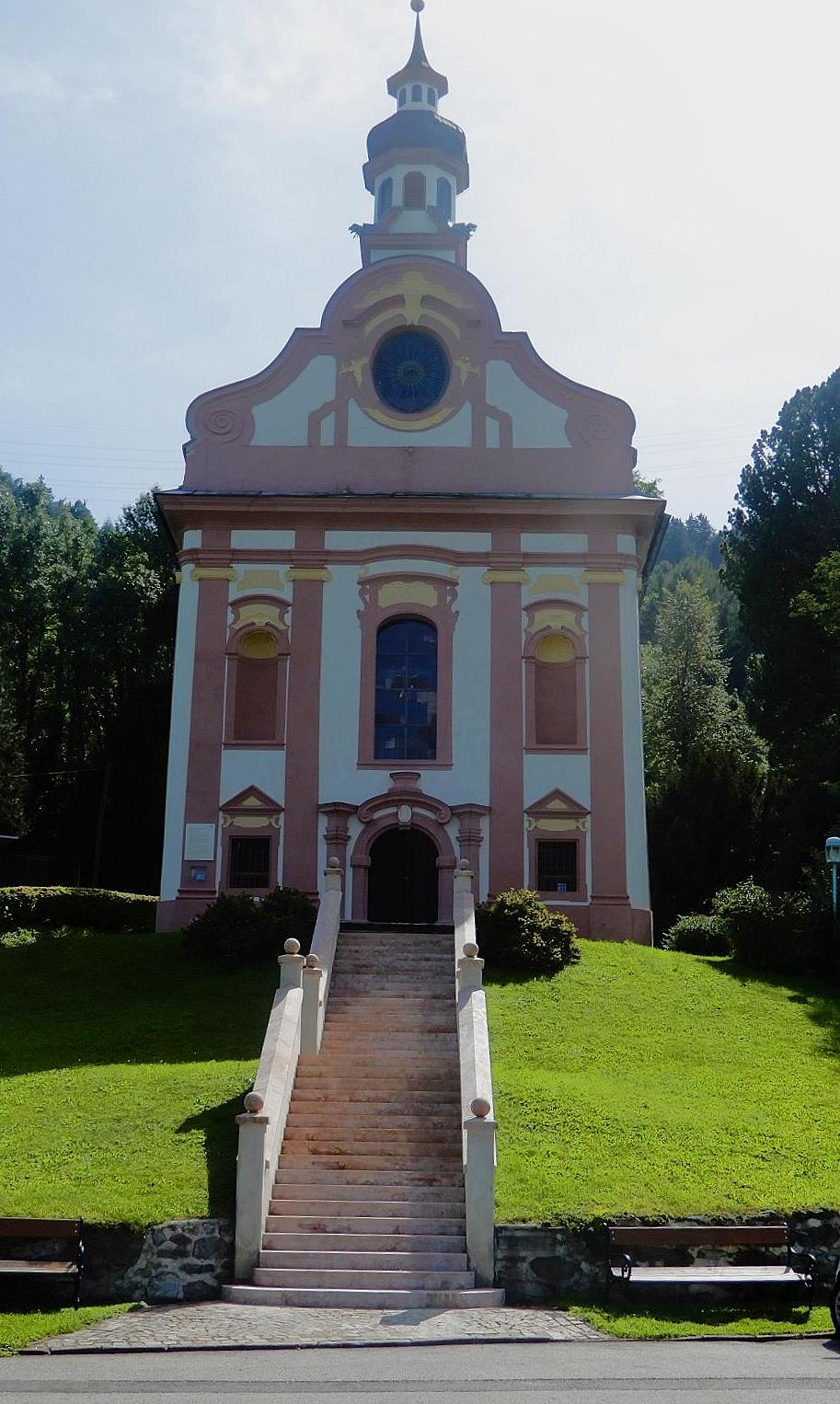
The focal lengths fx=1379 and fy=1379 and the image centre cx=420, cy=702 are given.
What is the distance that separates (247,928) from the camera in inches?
965

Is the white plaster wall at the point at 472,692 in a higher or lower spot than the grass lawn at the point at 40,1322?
higher

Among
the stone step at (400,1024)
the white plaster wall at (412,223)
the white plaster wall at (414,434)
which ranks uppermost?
the white plaster wall at (412,223)

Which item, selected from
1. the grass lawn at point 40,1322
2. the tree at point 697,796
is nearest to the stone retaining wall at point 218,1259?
the grass lawn at point 40,1322

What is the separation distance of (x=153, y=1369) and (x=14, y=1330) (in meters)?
2.12

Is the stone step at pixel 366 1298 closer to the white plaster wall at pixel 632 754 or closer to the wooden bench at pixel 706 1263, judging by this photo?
the wooden bench at pixel 706 1263

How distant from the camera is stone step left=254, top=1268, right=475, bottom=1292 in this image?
44.9ft

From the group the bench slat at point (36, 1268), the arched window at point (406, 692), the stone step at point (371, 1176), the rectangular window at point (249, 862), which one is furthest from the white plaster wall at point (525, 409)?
the bench slat at point (36, 1268)

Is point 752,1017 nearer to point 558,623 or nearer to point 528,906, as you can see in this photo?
point 528,906

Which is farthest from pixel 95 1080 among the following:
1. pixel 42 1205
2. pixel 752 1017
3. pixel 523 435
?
pixel 523 435

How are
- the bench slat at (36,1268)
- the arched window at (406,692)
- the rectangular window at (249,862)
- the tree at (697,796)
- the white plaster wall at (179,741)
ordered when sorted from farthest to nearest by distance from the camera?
the tree at (697,796), the arched window at (406,692), the rectangular window at (249,862), the white plaster wall at (179,741), the bench slat at (36,1268)

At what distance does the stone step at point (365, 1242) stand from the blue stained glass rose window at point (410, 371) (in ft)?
67.4

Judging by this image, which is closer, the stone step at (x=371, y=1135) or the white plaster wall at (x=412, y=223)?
the stone step at (x=371, y=1135)

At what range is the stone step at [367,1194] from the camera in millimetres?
15102

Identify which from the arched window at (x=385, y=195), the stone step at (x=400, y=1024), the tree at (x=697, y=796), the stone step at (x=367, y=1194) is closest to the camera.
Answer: the stone step at (x=367, y=1194)
